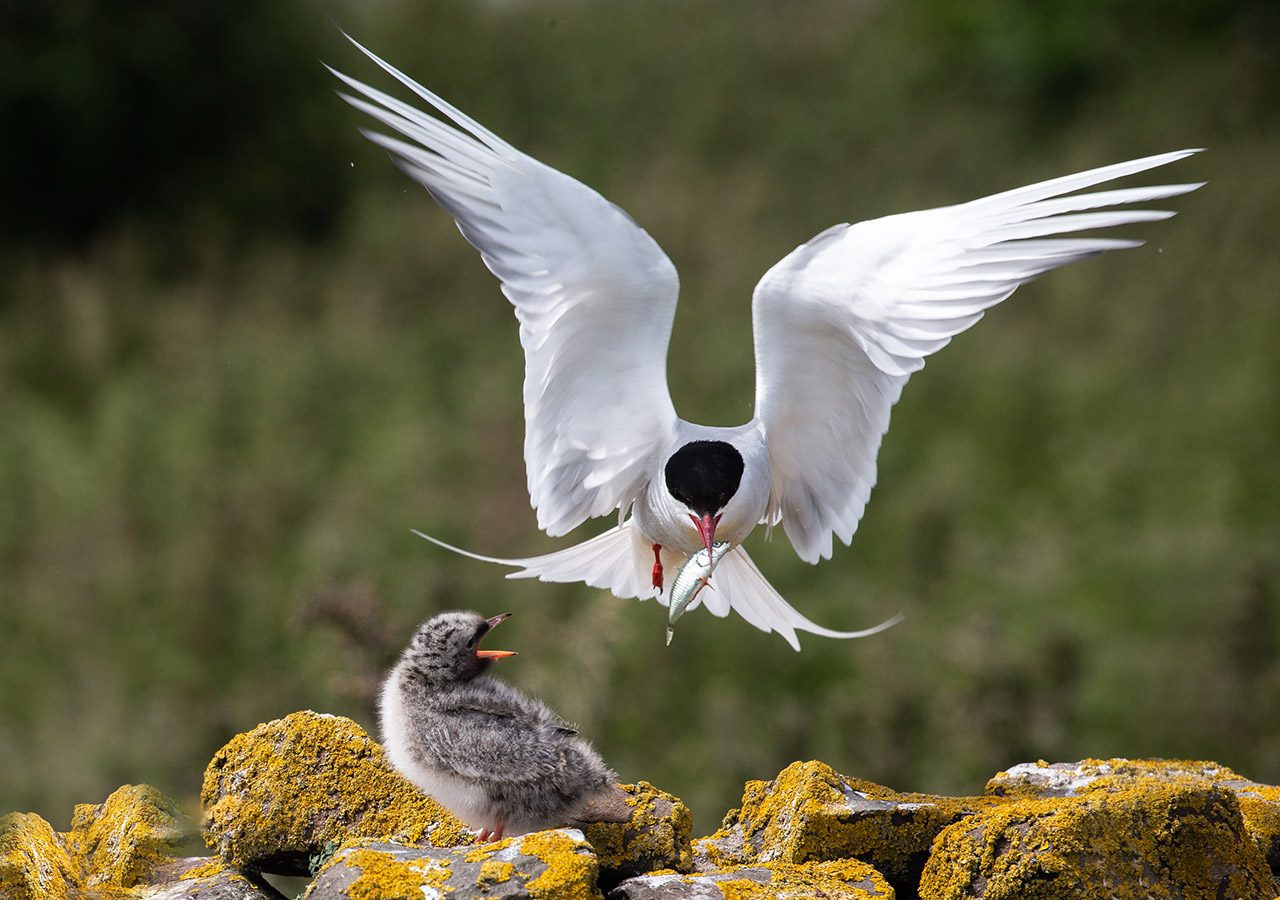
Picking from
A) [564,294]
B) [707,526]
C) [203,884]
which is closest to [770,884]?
[203,884]

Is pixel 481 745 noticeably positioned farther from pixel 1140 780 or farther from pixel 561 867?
pixel 1140 780

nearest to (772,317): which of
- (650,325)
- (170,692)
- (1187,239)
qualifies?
(650,325)

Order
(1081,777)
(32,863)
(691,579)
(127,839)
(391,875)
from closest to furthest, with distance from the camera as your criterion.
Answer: (391,875) < (32,863) < (127,839) < (1081,777) < (691,579)

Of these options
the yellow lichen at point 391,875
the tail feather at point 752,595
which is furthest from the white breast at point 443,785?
the tail feather at point 752,595

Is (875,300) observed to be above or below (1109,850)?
above

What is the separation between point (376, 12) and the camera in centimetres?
2083

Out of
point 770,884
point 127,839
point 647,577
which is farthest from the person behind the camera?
point 647,577

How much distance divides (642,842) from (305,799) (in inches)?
30.3

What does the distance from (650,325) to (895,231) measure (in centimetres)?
72

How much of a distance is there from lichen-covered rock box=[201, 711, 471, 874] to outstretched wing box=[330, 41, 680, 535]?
1280mm

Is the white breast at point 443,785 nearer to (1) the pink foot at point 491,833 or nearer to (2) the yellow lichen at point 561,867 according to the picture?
(1) the pink foot at point 491,833

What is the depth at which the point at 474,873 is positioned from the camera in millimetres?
3213

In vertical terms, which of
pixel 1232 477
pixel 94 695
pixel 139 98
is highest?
pixel 139 98

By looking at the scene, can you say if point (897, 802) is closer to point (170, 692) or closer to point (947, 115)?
point (170, 692)
